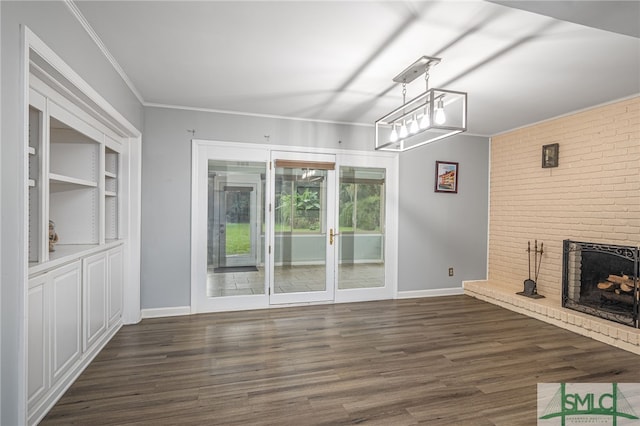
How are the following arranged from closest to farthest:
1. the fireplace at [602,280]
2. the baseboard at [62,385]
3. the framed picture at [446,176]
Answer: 1. the baseboard at [62,385]
2. the fireplace at [602,280]
3. the framed picture at [446,176]

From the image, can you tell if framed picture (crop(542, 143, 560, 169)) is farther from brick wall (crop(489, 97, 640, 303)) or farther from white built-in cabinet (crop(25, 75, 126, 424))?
white built-in cabinet (crop(25, 75, 126, 424))

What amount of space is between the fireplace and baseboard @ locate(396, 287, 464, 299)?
4.93ft

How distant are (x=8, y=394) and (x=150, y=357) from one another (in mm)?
1525

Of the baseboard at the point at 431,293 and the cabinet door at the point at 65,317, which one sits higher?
the cabinet door at the point at 65,317

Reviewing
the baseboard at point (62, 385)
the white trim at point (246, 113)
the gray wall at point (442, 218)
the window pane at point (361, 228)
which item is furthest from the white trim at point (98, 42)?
the gray wall at point (442, 218)

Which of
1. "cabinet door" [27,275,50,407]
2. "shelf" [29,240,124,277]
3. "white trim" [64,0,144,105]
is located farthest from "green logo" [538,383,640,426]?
"white trim" [64,0,144,105]

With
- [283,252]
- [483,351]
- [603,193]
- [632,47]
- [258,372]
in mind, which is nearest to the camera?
[632,47]

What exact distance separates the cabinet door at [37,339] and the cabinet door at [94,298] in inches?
23.7

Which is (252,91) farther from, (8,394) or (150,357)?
(8,394)

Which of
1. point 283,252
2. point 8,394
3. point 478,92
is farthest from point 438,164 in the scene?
point 8,394

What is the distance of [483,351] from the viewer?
325cm

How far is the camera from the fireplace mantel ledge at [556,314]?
3.33 meters

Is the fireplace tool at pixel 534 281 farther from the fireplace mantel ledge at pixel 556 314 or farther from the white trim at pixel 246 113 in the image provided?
the white trim at pixel 246 113

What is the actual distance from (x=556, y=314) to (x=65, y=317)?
15.9ft
